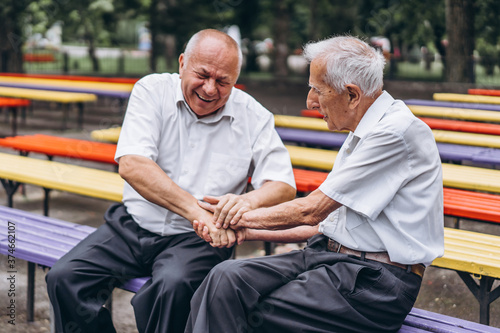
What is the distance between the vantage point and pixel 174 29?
19.7 m

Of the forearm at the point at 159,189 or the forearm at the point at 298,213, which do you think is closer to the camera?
the forearm at the point at 298,213

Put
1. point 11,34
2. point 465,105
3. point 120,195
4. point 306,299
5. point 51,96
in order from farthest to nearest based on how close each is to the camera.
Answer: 1. point 11,34
2. point 51,96
3. point 465,105
4. point 120,195
5. point 306,299

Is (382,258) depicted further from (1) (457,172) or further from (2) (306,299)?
(1) (457,172)

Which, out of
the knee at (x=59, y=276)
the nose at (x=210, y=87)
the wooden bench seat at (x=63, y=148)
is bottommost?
the wooden bench seat at (x=63, y=148)

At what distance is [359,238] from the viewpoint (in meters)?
2.38

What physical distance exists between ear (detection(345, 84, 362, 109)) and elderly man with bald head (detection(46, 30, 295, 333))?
72 centimetres

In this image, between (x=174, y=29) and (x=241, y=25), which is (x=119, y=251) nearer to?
(x=174, y=29)

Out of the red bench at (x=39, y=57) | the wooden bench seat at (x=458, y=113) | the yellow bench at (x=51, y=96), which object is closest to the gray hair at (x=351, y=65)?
the wooden bench seat at (x=458, y=113)

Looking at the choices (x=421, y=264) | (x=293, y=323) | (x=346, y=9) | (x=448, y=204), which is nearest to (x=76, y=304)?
(x=293, y=323)

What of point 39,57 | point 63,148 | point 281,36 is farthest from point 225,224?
point 39,57

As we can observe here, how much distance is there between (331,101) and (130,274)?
4.25 ft

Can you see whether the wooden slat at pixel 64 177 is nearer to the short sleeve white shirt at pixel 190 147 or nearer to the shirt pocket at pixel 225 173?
the short sleeve white shirt at pixel 190 147

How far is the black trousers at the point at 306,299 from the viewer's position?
2.25m

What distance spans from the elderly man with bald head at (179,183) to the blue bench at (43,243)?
19 centimetres
